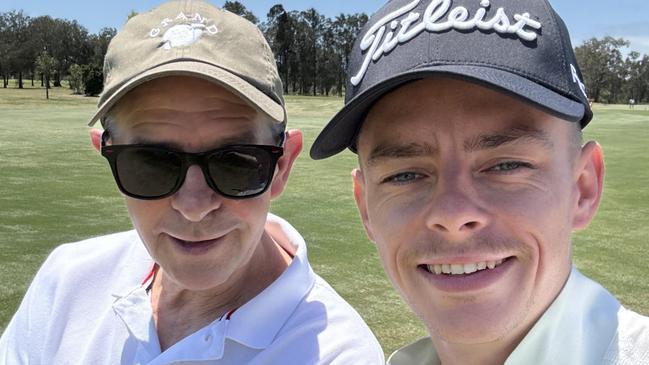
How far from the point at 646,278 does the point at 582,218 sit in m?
5.81

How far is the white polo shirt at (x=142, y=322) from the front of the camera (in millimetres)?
2141

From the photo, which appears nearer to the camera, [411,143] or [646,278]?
[411,143]

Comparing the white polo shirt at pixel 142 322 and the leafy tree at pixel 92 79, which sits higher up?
the white polo shirt at pixel 142 322

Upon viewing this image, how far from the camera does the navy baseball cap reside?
160 cm

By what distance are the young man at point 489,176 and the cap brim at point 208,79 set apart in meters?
0.45

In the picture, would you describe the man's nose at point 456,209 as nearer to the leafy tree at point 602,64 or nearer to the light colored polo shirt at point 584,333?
the light colored polo shirt at point 584,333

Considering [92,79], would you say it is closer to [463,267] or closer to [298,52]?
[298,52]

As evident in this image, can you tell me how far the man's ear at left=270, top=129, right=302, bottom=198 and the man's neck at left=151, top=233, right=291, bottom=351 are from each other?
222 mm

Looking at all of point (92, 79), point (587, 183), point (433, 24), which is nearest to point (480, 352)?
point (587, 183)

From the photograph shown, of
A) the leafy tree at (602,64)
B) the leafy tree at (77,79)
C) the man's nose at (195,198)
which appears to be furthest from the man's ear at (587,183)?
the leafy tree at (602,64)

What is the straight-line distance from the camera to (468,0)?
1.69 meters

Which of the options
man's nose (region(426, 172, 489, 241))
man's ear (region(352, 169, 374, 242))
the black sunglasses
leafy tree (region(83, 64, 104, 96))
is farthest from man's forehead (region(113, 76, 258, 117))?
leafy tree (region(83, 64, 104, 96))

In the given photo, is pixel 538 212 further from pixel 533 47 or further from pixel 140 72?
pixel 140 72

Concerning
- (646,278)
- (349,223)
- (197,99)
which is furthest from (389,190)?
(349,223)
